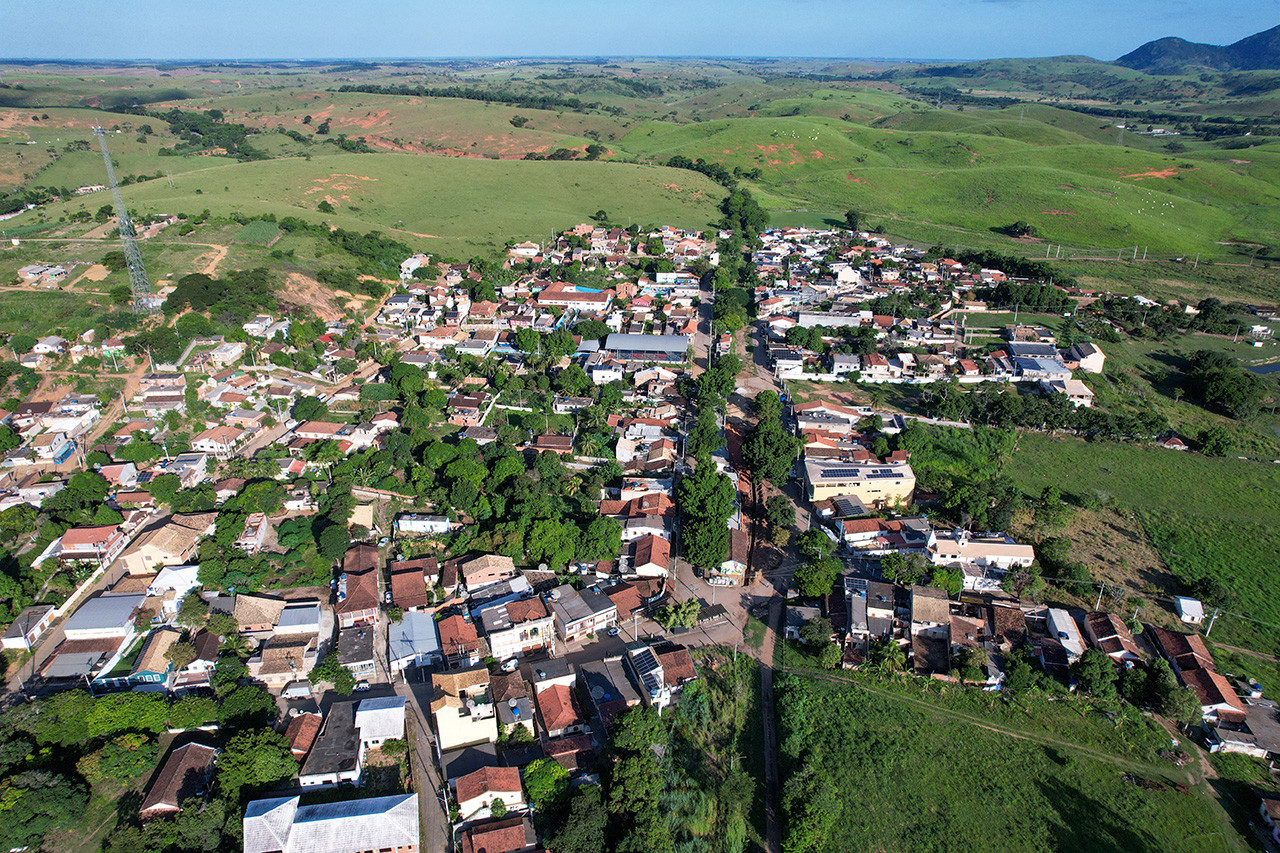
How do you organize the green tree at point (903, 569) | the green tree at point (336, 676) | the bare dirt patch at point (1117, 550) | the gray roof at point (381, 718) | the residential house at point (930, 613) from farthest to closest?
the bare dirt patch at point (1117, 550) → the green tree at point (903, 569) → the residential house at point (930, 613) → the green tree at point (336, 676) → the gray roof at point (381, 718)

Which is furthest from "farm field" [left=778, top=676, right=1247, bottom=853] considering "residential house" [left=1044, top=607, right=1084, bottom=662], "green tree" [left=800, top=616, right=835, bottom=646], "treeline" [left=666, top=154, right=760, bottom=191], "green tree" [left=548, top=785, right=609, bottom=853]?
"treeline" [left=666, top=154, right=760, bottom=191]

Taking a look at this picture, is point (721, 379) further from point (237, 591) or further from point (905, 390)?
point (237, 591)

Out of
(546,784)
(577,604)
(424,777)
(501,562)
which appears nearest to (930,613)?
(577,604)


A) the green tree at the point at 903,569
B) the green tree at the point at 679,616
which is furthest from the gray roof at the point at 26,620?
the green tree at the point at 903,569

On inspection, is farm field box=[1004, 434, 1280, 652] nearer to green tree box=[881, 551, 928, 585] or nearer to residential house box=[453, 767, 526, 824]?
green tree box=[881, 551, 928, 585]

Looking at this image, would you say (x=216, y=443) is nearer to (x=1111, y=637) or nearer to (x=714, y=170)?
(x=1111, y=637)

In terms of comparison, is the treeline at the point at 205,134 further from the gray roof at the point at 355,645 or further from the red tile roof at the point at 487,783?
the red tile roof at the point at 487,783
